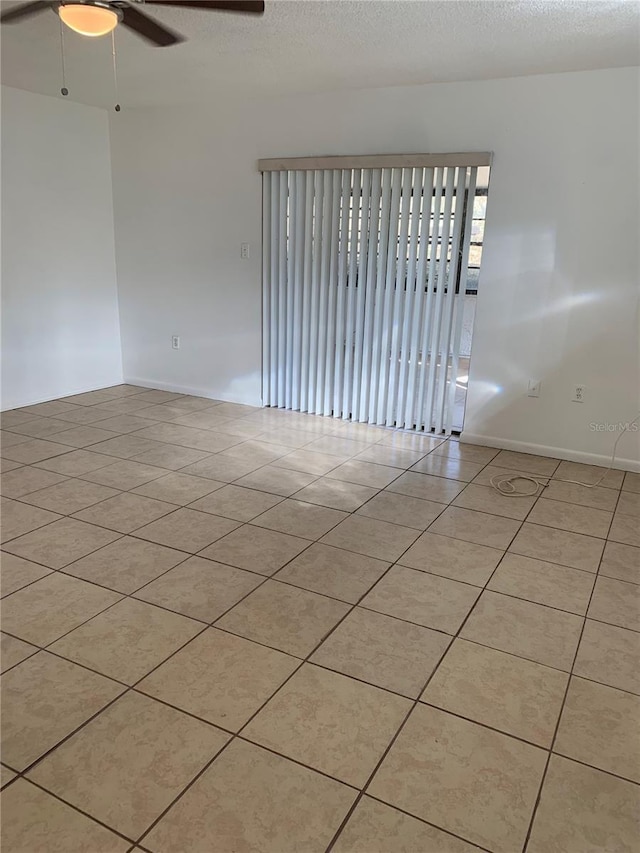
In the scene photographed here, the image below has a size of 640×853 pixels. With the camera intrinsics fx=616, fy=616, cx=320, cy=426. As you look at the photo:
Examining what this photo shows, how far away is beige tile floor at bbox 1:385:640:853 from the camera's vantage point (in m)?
1.45

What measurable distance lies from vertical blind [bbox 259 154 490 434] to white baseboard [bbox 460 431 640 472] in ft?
0.75

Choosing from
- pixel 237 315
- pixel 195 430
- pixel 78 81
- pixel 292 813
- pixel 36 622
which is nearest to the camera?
pixel 292 813

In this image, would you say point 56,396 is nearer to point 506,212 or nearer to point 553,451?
point 506,212

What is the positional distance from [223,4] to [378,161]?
1984mm

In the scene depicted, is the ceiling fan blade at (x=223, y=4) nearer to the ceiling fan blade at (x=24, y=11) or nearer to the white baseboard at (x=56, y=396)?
the ceiling fan blade at (x=24, y=11)

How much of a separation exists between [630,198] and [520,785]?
320 centimetres

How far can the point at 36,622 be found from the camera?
6.98 ft

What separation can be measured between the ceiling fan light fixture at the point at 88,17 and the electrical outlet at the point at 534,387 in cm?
299

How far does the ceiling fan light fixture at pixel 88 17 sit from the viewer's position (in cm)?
227

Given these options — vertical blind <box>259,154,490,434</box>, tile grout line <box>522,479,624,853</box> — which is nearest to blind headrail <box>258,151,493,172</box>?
vertical blind <box>259,154,490,434</box>

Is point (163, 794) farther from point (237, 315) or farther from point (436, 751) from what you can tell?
point (237, 315)

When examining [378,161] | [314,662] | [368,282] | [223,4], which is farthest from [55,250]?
[314,662]

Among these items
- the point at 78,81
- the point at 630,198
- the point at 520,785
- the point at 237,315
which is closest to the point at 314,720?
the point at 520,785

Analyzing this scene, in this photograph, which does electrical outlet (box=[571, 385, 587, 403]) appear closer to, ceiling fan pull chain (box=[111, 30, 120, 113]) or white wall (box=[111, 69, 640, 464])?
white wall (box=[111, 69, 640, 464])
